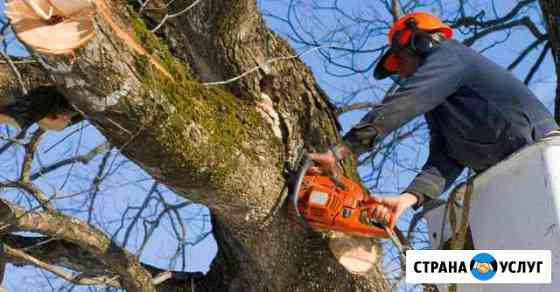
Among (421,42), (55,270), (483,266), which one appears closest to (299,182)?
(483,266)

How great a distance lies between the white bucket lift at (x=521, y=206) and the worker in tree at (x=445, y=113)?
24 centimetres

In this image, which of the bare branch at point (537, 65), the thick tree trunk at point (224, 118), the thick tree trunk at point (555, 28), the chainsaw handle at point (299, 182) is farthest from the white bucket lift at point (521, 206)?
the bare branch at point (537, 65)

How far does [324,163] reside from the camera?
101 inches

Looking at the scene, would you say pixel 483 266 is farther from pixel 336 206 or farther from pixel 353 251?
pixel 336 206

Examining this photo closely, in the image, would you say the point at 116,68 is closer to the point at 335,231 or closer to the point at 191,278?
the point at 335,231

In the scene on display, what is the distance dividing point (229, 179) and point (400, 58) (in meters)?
1.13

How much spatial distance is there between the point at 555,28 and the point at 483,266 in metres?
2.07

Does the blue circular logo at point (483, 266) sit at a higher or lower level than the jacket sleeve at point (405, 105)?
lower

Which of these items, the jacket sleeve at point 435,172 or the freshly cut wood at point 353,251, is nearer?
the freshly cut wood at point 353,251

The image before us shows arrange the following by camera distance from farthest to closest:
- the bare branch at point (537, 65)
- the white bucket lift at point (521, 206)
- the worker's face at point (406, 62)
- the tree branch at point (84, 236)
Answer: the bare branch at point (537, 65)
the worker's face at point (406, 62)
the tree branch at point (84, 236)
the white bucket lift at point (521, 206)

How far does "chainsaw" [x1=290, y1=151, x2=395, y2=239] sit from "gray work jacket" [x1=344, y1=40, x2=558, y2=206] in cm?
16

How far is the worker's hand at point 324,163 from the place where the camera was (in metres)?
2.57

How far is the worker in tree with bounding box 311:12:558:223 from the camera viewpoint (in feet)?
8.52

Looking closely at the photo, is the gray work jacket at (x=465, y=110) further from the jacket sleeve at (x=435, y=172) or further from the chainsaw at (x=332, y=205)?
the chainsaw at (x=332, y=205)
